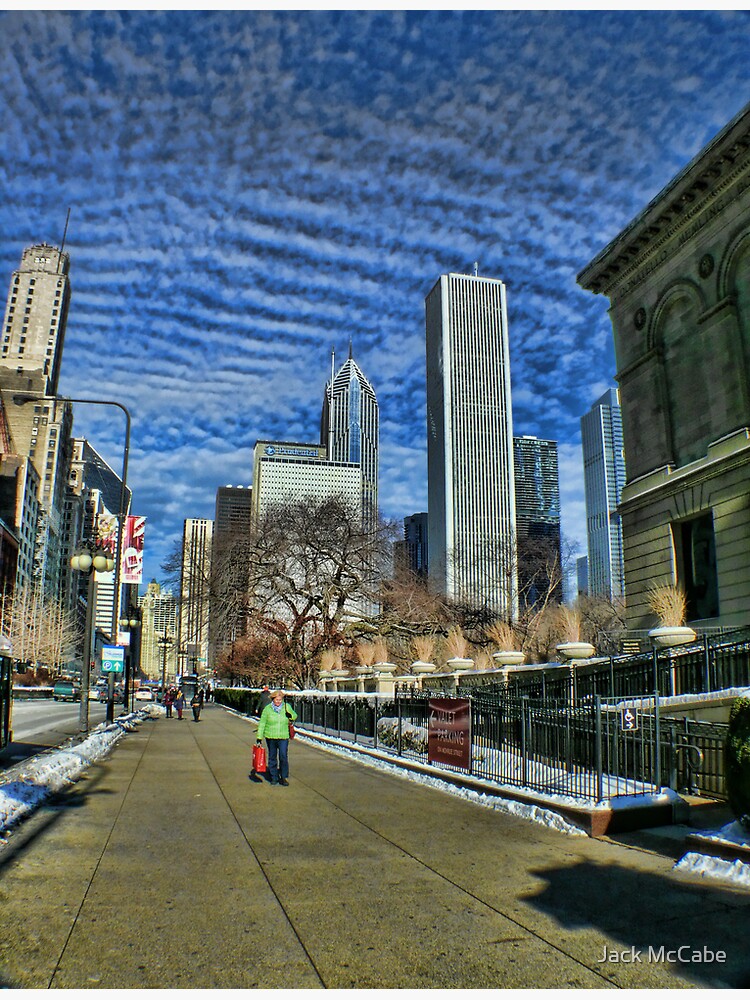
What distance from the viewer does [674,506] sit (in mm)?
26969

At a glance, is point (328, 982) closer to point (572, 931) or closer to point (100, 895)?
point (572, 931)

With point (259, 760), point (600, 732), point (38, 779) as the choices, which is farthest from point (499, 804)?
point (38, 779)

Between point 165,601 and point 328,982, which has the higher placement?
point 165,601

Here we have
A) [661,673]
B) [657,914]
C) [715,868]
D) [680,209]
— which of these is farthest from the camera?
[680,209]

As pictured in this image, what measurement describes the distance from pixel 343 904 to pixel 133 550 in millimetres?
23383

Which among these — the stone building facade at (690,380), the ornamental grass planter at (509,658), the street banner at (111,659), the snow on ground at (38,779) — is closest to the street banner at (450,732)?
the ornamental grass planter at (509,658)

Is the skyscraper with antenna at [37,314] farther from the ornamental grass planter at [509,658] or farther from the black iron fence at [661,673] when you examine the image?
the black iron fence at [661,673]

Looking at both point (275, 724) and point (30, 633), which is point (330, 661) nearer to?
point (275, 724)

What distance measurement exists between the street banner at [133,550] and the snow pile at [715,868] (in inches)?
878

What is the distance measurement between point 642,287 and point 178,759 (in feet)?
79.6

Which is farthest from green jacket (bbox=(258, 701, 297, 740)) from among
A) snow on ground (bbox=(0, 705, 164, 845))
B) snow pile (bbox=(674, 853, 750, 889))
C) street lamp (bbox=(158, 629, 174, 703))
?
street lamp (bbox=(158, 629, 174, 703))

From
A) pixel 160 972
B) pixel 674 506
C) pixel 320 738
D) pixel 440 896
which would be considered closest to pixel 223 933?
pixel 160 972

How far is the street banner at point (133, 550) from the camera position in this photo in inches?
1070

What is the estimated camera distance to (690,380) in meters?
27.2
